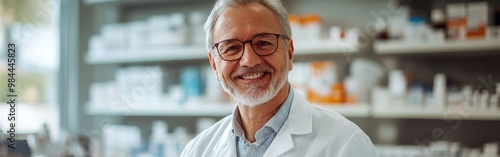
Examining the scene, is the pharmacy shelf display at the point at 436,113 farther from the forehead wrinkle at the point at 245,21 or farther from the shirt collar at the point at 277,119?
the forehead wrinkle at the point at 245,21

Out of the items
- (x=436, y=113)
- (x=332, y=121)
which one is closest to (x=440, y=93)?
(x=436, y=113)

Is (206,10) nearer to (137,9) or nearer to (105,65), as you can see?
(137,9)

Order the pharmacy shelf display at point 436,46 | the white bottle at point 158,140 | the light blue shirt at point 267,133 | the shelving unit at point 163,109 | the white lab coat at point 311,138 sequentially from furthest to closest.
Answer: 1. the white bottle at point 158,140
2. the shelving unit at point 163,109
3. the pharmacy shelf display at point 436,46
4. the light blue shirt at point 267,133
5. the white lab coat at point 311,138

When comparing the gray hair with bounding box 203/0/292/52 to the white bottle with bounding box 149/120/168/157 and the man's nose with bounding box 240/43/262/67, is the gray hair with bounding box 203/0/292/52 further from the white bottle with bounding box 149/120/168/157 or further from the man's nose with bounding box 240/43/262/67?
the white bottle with bounding box 149/120/168/157

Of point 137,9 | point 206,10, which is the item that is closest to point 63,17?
point 137,9

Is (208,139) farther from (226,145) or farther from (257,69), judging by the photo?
(257,69)

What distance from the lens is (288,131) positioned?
47.5 inches

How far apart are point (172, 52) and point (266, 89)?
1.92 meters

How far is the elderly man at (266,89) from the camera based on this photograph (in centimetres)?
116

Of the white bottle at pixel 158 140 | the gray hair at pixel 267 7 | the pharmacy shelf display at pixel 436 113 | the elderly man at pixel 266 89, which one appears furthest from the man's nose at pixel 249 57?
the white bottle at pixel 158 140

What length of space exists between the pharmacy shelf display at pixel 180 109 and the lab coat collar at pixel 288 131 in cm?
124

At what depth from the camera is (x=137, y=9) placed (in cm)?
346

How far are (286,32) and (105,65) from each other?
2.60m

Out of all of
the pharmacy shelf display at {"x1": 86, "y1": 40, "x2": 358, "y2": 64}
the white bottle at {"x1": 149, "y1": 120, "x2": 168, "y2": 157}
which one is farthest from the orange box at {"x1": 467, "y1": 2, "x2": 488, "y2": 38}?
the white bottle at {"x1": 149, "y1": 120, "x2": 168, "y2": 157}
